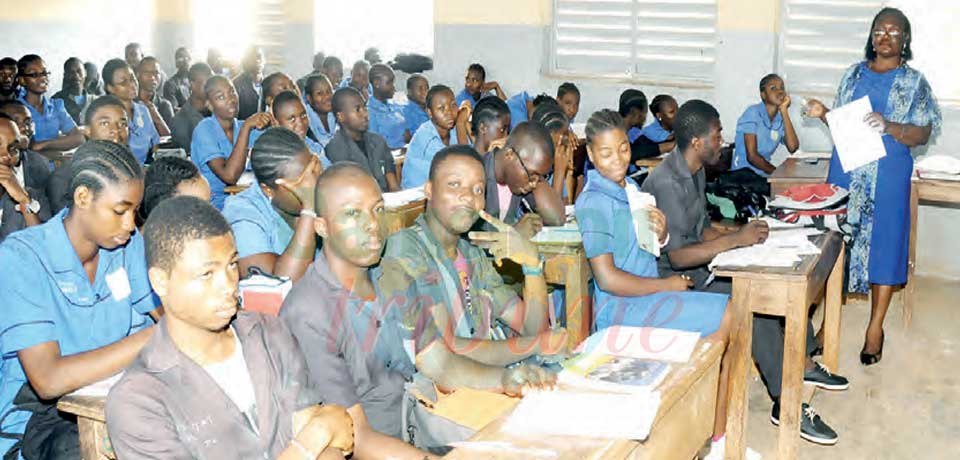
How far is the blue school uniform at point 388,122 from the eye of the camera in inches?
300

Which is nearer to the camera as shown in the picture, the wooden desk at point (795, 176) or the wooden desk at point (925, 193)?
the wooden desk at point (925, 193)

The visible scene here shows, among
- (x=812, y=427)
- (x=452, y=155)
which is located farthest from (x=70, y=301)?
(x=812, y=427)

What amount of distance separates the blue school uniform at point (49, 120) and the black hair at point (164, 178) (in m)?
3.73

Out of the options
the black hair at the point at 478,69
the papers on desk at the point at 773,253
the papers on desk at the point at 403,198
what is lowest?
the papers on desk at the point at 773,253

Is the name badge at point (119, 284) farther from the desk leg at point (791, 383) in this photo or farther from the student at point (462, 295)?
the desk leg at point (791, 383)

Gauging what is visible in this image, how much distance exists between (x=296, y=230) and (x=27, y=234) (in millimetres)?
842

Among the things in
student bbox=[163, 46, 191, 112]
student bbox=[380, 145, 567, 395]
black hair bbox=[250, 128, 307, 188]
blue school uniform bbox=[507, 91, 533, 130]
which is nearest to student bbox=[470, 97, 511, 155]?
black hair bbox=[250, 128, 307, 188]

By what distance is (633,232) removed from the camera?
343 cm

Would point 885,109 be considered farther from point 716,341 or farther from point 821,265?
point 716,341

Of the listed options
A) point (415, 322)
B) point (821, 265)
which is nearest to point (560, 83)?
point (821, 265)

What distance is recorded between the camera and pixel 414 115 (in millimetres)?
7926

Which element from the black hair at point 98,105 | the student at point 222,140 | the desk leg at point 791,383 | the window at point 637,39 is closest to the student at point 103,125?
the black hair at point 98,105

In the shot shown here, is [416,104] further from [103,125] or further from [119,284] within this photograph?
[119,284]

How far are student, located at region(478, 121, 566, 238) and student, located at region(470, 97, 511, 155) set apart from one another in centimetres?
57
